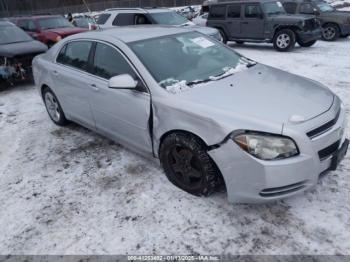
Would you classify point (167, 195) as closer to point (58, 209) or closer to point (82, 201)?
point (82, 201)

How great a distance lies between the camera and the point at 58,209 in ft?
11.0

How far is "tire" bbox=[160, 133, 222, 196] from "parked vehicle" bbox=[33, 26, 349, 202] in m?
0.01

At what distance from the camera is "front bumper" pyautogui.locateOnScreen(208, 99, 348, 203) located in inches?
104

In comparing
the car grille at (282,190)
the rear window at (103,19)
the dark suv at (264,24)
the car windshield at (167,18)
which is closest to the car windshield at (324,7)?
the dark suv at (264,24)

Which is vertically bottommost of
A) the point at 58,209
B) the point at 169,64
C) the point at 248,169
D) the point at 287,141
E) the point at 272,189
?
the point at 58,209

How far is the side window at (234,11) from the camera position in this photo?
12.4 meters

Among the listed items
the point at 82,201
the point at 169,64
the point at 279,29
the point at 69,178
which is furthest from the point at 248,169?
the point at 279,29

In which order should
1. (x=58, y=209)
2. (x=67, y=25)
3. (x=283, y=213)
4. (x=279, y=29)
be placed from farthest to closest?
(x=67, y=25), (x=279, y=29), (x=58, y=209), (x=283, y=213)

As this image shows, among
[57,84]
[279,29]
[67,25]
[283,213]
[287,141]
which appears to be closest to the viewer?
[287,141]

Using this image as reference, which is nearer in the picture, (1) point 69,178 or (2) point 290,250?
(2) point 290,250

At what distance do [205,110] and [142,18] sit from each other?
26.4ft

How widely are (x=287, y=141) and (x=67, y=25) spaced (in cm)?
1206

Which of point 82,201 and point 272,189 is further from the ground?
point 272,189

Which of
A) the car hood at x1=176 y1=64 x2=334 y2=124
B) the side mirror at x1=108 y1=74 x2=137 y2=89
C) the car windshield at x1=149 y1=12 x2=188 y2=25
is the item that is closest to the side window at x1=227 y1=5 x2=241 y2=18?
the car windshield at x1=149 y1=12 x2=188 y2=25
